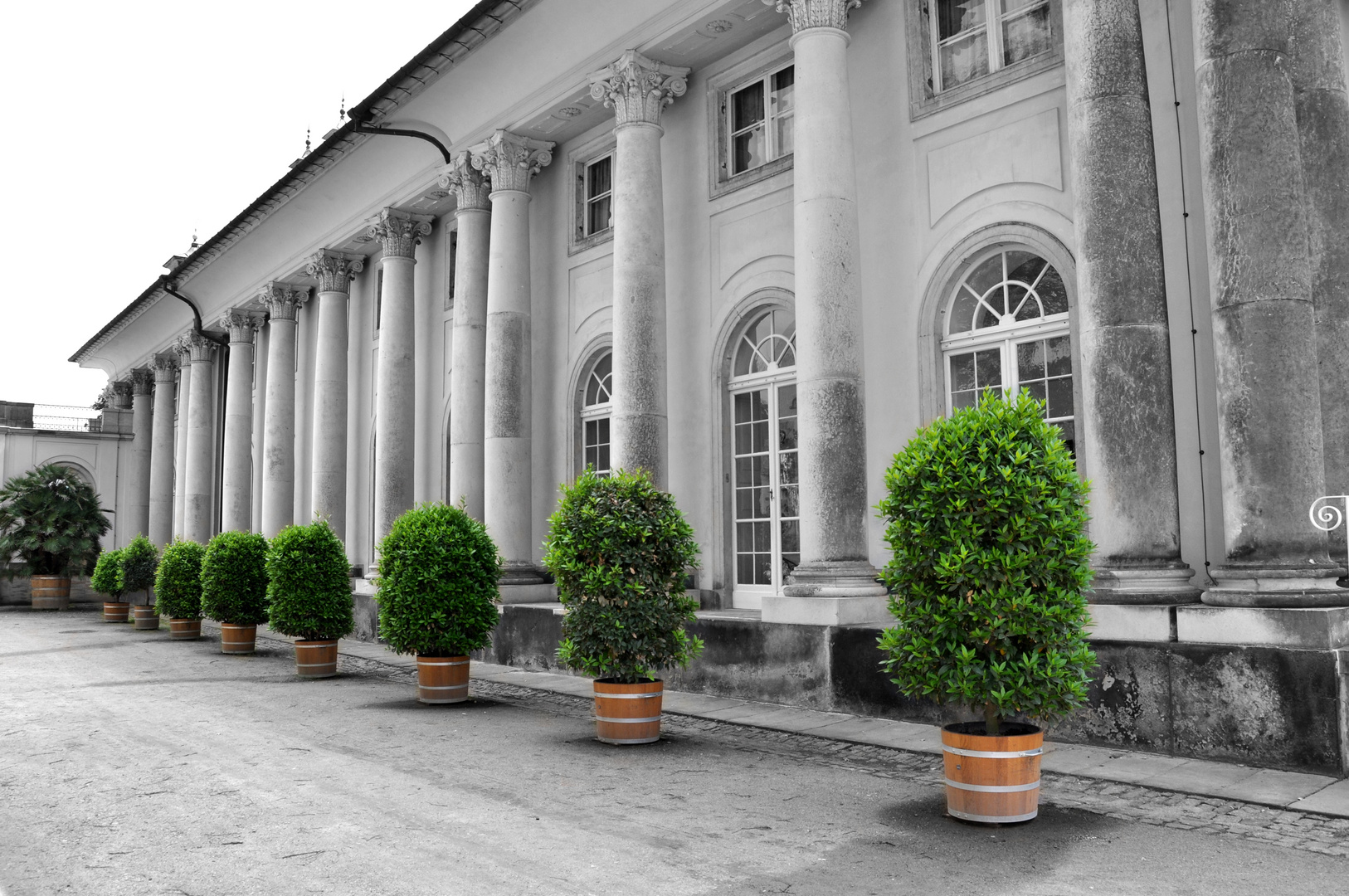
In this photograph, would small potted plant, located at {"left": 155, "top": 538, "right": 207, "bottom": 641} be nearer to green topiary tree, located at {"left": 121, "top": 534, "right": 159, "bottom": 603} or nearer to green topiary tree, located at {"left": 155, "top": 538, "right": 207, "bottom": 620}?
A: green topiary tree, located at {"left": 155, "top": 538, "right": 207, "bottom": 620}

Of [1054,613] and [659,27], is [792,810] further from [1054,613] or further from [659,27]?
[659,27]

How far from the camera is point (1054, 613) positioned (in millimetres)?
5680

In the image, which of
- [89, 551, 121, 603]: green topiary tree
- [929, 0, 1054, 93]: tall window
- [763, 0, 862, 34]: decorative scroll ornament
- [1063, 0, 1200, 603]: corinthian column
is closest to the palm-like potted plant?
[89, 551, 121, 603]: green topiary tree

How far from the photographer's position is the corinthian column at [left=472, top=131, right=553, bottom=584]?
48.8ft

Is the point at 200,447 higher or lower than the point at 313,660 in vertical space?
higher

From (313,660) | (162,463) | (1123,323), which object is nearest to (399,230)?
(313,660)

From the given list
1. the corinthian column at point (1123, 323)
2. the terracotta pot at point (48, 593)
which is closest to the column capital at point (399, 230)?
the corinthian column at point (1123, 323)

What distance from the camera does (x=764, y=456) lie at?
42.0 feet

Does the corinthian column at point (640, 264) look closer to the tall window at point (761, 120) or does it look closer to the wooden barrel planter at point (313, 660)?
the tall window at point (761, 120)

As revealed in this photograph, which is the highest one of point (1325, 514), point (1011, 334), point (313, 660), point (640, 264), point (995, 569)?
point (640, 264)

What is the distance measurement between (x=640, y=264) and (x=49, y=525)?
26.5 m

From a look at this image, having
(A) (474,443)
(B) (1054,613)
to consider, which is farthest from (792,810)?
(A) (474,443)

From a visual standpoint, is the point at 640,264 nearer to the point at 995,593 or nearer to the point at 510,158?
the point at 510,158

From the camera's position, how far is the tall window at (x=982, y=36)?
33.1ft
